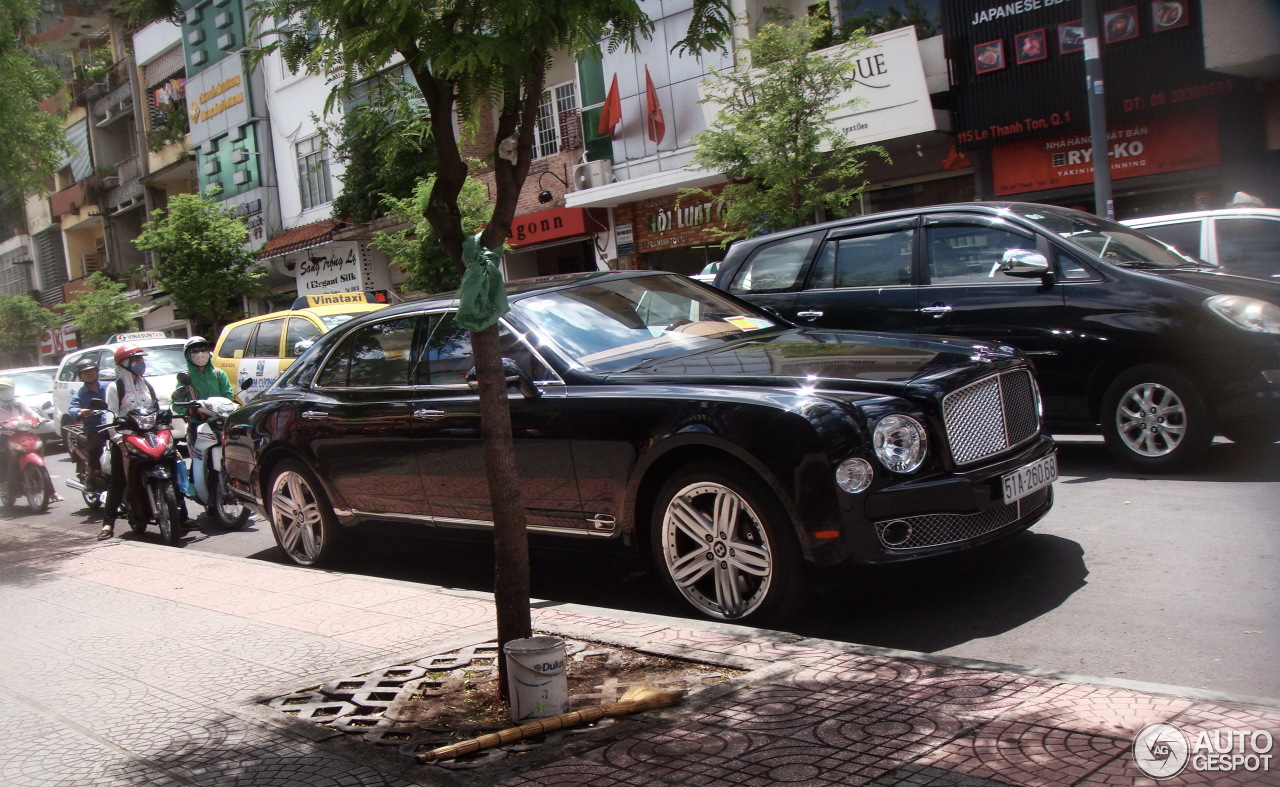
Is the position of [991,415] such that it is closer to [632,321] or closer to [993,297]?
[632,321]

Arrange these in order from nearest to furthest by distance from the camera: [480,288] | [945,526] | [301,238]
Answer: [480,288] → [945,526] → [301,238]

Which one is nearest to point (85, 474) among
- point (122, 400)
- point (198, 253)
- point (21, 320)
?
point (122, 400)

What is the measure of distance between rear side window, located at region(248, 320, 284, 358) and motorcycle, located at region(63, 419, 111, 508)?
2.85 metres

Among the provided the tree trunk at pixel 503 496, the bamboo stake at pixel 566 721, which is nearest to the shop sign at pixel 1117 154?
the tree trunk at pixel 503 496

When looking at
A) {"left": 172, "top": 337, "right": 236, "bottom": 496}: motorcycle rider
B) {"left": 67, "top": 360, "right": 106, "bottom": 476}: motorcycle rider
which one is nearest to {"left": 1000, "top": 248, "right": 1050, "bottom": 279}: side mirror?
{"left": 172, "top": 337, "right": 236, "bottom": 496}: motorcycle rider

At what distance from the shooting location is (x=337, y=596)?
20.5 feet

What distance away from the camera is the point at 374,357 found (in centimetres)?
706

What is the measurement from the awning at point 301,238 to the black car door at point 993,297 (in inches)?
914

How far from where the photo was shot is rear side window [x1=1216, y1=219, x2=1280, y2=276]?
941 cm

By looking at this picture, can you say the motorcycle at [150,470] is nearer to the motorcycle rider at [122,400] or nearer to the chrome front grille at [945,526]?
the motorcycle rider at [122,400]

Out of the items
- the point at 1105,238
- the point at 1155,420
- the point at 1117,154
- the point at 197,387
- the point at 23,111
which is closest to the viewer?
the point at 1155,420

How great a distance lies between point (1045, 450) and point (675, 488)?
1.80 metres

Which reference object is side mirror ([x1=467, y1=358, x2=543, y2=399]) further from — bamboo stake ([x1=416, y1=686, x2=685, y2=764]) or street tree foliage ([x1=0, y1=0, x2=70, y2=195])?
street tree foliage ([x1=0, y1=0, x2=70, y2=195])

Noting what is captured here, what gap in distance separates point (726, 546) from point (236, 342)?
1218 cm
